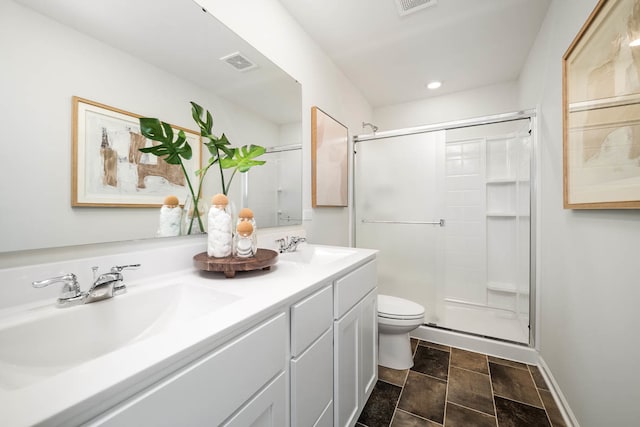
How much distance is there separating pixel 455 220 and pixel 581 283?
5.57 feet

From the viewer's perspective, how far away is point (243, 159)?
128 cm

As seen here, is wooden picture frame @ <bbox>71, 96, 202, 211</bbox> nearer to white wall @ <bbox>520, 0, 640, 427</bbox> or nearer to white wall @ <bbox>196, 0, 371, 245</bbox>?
white wall @ <bbox>196, 0, 371, 245</bbox>

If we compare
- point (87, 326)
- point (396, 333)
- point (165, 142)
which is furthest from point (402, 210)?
point (87, 326)

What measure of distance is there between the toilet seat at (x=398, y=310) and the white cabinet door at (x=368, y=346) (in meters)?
0.28

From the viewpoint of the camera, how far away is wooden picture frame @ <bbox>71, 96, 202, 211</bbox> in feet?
2.48

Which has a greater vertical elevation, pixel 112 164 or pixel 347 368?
pixel 112 164

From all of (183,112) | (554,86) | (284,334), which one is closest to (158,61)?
(183,112)

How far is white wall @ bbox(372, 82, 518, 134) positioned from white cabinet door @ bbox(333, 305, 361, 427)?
84.3 inches

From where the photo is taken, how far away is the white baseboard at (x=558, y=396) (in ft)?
4.04

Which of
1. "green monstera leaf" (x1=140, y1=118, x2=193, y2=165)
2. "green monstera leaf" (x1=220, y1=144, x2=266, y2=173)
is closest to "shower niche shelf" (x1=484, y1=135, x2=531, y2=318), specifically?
"green monstera leaf" (x1=220, y1=144, x2=266, y2=173)

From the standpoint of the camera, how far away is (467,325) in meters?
2.21

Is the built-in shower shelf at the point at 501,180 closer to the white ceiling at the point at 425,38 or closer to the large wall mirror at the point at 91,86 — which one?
the white ceiling at the point at 425,38

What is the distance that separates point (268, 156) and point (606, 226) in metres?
1.54

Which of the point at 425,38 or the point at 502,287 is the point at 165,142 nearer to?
the point at 425,38
